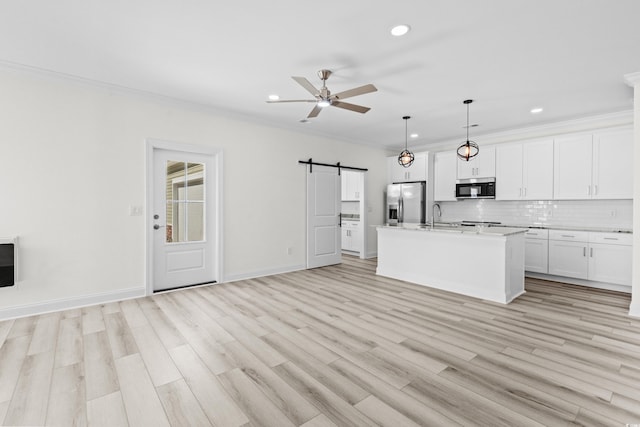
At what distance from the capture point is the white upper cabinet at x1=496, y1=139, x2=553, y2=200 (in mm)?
5336

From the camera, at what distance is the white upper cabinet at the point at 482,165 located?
6000 mm

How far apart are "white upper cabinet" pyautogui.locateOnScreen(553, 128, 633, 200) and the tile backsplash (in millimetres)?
349

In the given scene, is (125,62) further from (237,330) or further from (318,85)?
(237,330)

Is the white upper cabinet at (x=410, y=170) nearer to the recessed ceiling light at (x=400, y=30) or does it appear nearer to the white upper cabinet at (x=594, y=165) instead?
the white upper cabinet at (x=594, y=165)

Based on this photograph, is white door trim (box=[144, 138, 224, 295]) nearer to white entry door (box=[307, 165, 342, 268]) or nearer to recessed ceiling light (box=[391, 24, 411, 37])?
white entry door (box=[307, 165, 342, 268])

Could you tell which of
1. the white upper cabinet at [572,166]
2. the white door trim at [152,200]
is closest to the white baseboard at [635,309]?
the white upper cabinet at [572,166]

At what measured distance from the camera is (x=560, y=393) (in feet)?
6.65

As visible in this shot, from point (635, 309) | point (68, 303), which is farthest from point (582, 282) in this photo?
point (68, 303)

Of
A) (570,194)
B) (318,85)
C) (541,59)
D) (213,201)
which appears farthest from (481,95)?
(213,201)

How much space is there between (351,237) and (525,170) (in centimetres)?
396

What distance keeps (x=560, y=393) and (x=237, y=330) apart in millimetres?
2624

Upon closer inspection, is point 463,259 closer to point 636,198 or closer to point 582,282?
point 636,198

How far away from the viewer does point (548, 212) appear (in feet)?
18.4

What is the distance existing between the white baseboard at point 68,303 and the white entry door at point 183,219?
33cm
